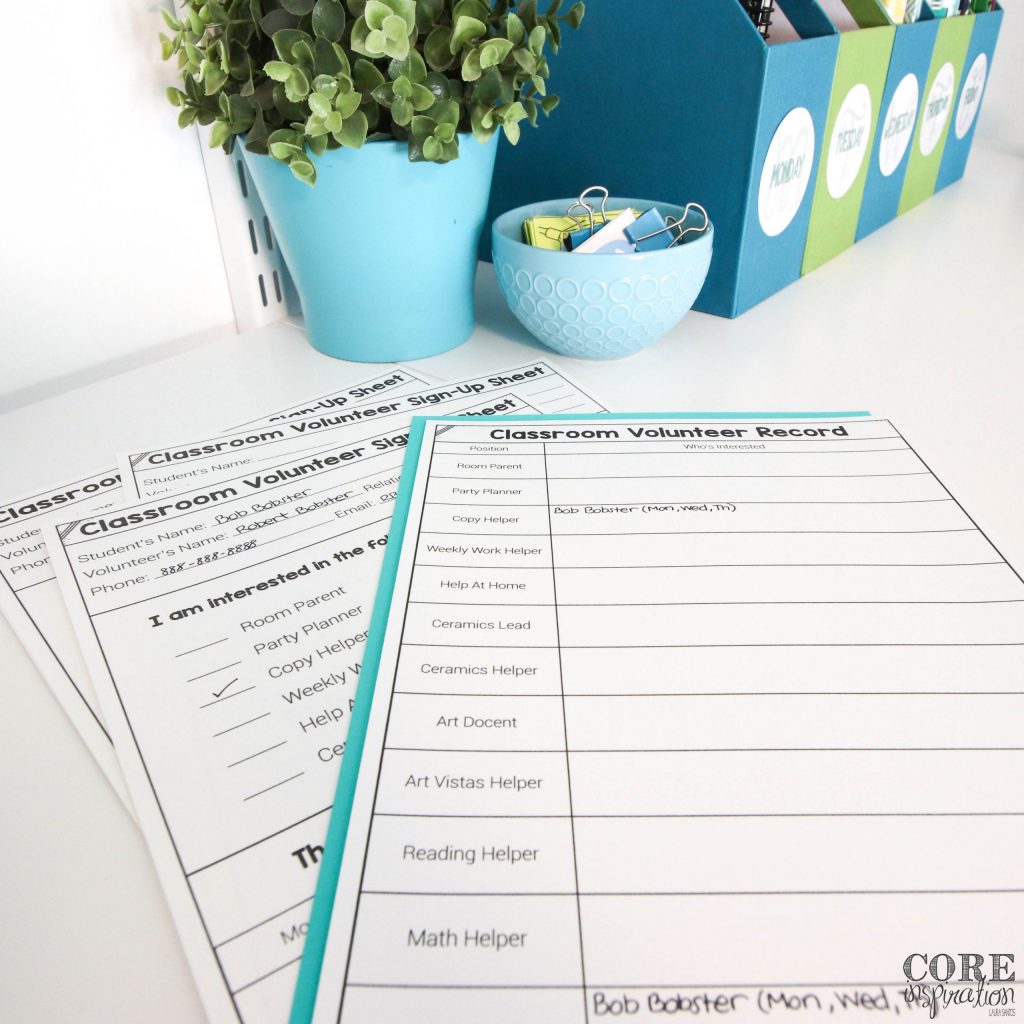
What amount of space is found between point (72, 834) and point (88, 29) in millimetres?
534

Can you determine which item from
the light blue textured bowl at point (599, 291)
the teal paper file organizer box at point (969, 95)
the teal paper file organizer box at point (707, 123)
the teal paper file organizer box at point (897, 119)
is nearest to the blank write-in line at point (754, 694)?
the light blue textured bowl at point (599, 291)

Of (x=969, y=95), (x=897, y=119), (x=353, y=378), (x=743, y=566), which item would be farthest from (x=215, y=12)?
(x=969, y=95)

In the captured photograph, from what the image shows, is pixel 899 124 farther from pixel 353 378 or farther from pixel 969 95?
pixel 353 378

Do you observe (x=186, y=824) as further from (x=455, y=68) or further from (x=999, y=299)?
(x=999, y=299)

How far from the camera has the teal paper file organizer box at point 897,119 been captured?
831 millimetres

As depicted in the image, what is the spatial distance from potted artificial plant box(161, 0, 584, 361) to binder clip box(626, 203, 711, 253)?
0.11 m

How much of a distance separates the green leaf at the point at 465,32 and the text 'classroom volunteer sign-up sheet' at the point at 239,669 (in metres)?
0.25

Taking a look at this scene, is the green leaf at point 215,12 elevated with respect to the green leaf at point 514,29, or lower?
elevated

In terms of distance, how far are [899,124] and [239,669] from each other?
88 cm

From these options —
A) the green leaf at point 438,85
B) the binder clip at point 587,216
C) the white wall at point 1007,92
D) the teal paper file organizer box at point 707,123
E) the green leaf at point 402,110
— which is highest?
the green leaf at point 438,85

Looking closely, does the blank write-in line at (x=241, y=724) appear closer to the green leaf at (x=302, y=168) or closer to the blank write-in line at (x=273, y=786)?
the blank write-in line at (x=273, y=786)

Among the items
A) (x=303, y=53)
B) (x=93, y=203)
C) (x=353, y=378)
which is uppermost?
(x=303, y=53)

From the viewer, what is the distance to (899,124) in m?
0.89

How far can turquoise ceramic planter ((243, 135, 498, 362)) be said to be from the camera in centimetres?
56
